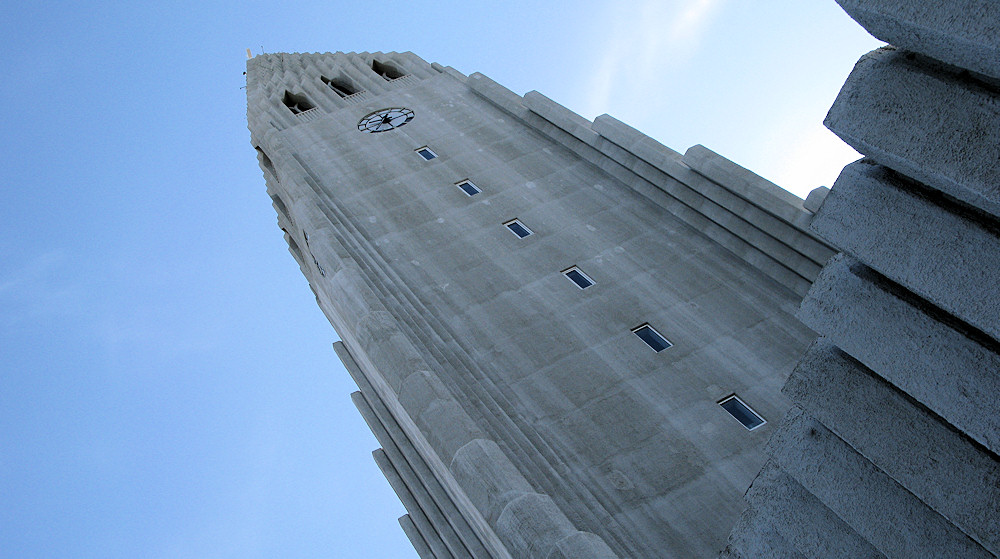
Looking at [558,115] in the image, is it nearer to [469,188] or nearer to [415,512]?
[469,188]

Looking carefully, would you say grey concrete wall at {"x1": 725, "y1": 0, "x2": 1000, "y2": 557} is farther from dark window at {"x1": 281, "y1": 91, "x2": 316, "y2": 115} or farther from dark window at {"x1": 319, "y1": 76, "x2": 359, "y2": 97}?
dark window at {"x1": 319, "y1": 76, "x2": 359, "y2": 97}

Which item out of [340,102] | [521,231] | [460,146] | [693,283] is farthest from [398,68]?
[693,283]

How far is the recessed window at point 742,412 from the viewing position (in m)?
16.9

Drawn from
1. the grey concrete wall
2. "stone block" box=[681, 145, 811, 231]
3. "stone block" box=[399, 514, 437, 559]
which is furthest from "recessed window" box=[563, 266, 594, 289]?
the grey concrete wall

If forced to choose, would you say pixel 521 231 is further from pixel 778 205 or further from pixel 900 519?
pixel 900 519

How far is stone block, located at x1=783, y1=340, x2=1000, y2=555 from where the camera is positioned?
6262 mm

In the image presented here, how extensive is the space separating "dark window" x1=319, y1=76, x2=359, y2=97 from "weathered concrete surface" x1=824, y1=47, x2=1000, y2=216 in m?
31.5

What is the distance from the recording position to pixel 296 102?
35.1 metres

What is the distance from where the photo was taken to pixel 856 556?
7461mm

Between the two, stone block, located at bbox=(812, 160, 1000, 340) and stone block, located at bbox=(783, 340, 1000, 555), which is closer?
stone block, located at bbox=(812, 160, 1000, 340)

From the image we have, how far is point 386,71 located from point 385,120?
751cm

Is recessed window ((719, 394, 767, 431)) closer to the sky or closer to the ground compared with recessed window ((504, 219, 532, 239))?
closer to the ground

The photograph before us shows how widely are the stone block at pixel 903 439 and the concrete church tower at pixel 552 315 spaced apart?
18.1 feet

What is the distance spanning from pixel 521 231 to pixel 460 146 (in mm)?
6183
